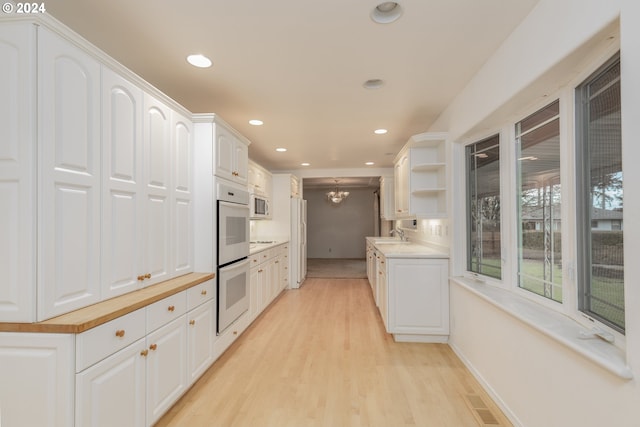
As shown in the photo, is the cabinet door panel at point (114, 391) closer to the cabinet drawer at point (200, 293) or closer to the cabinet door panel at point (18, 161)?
the cabinet door panel at point (18, 161)

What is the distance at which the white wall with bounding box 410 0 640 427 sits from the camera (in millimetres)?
1106

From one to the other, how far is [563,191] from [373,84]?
1622 mm

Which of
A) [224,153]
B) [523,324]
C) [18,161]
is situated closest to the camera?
[18,161]

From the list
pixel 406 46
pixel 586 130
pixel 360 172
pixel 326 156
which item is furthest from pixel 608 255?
pixel 360 172

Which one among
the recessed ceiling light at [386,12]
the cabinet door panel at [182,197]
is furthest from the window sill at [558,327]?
the cabinet door panel at [182,197]

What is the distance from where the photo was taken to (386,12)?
67.7 inches

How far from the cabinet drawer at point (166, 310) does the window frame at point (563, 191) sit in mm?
2295

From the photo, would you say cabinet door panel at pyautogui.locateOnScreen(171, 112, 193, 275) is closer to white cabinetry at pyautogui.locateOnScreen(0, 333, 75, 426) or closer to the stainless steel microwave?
white cabinetry at pyautogui.locateOnScreen(0, 333, 75, 426)

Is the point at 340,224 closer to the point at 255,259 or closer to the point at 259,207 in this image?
the point at 259,207

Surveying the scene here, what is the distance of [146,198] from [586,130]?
8.17 feet

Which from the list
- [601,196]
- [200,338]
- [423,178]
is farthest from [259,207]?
[601,196]

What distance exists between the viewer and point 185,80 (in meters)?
2.54

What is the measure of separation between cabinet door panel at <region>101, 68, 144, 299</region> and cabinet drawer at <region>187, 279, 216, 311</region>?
1.36 ft

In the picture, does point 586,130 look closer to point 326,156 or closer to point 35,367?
point 35,367
